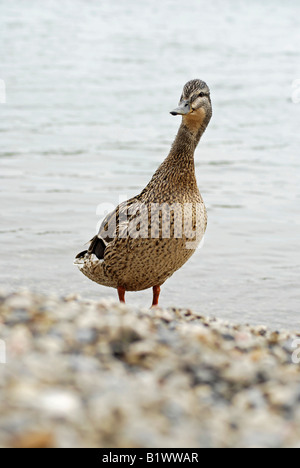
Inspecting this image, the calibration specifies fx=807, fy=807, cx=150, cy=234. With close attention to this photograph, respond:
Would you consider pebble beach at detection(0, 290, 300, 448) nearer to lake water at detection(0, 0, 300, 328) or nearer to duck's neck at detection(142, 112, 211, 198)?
duck's neck at detection(142, 112, 211, 198)

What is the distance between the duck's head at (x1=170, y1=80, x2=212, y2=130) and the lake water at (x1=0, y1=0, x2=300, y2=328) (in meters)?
2.24

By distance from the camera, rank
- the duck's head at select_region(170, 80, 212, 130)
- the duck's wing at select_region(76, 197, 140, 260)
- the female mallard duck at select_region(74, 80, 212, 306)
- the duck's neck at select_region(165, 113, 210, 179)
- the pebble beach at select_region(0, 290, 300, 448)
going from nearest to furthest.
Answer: the pebble beach at select_region(0, 290, 300, 448) < the female mallard duck at select_region(74, 80, 212, 306) < the duck's wing at select_region(76, 197, 140, 260) < the duck's head at select_region(170, 80, 212, 130) < the duck's neck at select_region(165, 113, 210, 179)

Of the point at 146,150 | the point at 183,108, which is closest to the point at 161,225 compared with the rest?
the point at 183,108

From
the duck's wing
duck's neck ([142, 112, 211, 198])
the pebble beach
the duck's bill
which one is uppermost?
the duck's bill

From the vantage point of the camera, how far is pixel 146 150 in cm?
1481

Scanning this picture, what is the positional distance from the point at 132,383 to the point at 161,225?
2843mm

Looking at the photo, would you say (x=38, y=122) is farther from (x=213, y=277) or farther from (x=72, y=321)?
(x=72, y=321)

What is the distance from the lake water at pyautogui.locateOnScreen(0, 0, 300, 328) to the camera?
9.13m

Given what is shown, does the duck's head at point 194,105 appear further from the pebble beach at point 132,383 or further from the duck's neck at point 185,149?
the pebble beach at point 132,383

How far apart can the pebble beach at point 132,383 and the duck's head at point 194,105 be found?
2161 mm

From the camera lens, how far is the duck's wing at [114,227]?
643cm

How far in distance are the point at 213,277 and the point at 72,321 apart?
5109 mm

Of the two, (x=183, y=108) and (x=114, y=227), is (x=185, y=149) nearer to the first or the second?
(x=183, y=108)

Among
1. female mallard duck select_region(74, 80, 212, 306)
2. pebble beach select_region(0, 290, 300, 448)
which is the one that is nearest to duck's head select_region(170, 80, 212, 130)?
female mallard duck select_region(74, 80, 212, 306)
